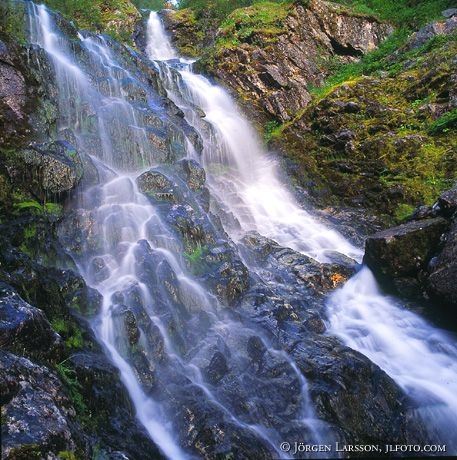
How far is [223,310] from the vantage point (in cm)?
822

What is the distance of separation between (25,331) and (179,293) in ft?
12.5

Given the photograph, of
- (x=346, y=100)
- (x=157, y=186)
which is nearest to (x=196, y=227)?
(x=157, y=186)

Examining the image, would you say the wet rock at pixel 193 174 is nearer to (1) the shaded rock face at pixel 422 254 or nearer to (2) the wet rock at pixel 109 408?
(1) the shaded rock face at pixel 422 254

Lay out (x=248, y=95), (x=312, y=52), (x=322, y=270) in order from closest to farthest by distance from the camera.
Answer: (x=322, y=270) < (x=248, y=95) < (x=312, y=52)

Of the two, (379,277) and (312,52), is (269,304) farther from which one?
(312,52)

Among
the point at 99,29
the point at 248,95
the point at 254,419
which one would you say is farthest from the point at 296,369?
the point at 99,29

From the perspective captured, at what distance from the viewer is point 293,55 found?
21344mm

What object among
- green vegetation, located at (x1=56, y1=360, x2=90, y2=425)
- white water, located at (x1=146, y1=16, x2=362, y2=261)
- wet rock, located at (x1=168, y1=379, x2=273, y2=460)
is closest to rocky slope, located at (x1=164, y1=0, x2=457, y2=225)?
white water, located at (x1=146, y1=16, x2=362, y2=261)

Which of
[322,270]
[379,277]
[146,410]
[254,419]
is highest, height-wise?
[379,277]

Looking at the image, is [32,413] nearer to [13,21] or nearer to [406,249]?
[406,249]

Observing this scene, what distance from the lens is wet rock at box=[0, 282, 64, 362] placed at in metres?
4.24

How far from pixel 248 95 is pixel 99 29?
9964mm

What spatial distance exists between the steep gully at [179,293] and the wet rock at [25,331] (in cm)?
160

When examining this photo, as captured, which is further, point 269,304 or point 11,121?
point 11,121
